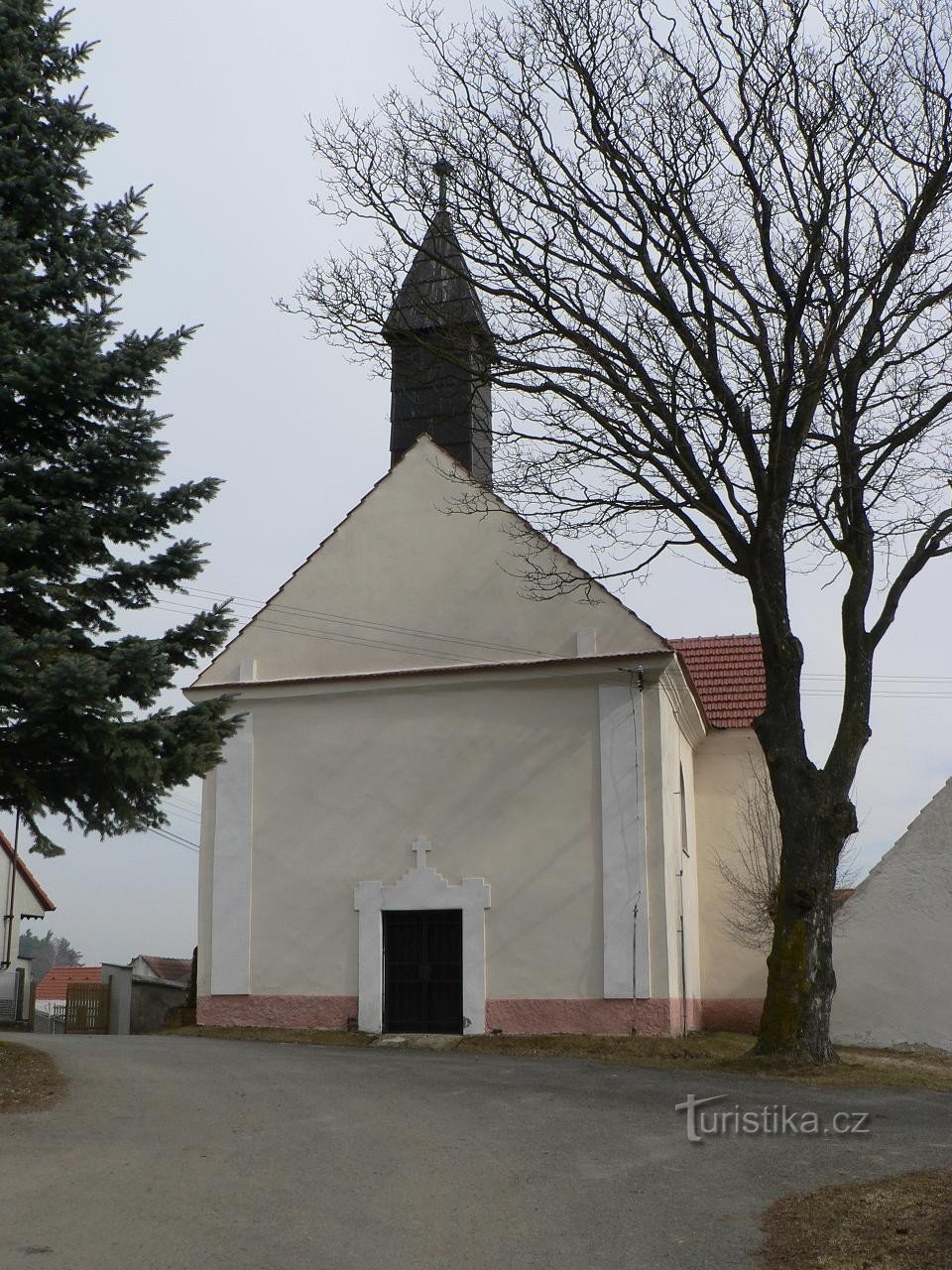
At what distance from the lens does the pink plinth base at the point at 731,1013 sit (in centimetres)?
2241

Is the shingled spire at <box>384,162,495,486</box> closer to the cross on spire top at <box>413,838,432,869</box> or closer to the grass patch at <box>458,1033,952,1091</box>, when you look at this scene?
the cross on spire top at <box>413,838,432,869</box>

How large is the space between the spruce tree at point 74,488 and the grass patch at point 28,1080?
1.93 meters

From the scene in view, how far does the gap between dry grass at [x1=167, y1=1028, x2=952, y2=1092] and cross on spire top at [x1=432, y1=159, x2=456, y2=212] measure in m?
9.95

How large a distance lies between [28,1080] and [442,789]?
8.82 meters

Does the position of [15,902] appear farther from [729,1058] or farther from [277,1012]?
[729,1058]

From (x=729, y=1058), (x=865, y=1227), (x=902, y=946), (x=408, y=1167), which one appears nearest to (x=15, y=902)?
(x=902, y=946)

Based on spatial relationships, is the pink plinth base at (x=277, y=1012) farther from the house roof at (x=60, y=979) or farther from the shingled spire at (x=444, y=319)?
the house roof at (x=60, y=979)

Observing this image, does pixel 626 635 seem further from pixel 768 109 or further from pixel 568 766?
pixel 768 109

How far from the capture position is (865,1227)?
7.11m

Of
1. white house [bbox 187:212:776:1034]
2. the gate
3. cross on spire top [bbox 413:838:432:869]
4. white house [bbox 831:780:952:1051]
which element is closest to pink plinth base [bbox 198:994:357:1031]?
white house [bbox 187:212:776:1034]

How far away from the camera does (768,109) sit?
1471cm

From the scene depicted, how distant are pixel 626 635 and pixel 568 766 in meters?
2.04

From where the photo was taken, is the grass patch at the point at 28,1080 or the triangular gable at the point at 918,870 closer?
the grass patch at the point at 28,1080

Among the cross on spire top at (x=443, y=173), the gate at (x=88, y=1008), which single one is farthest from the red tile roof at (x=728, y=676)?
the gate at (x=88, y=1008)
